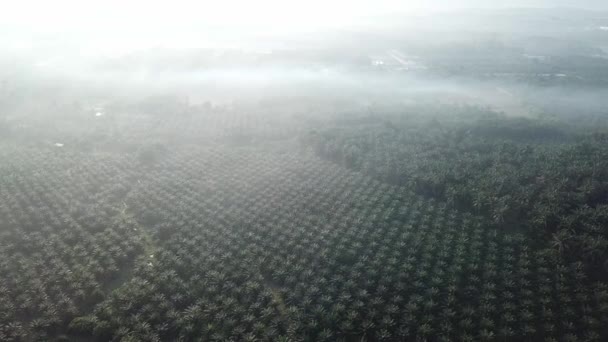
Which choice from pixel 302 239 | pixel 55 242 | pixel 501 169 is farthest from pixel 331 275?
pixel 501 169

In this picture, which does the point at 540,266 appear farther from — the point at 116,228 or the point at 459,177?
the point at 116,228

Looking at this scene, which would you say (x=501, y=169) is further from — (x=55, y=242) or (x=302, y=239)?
(x=55, y=242)

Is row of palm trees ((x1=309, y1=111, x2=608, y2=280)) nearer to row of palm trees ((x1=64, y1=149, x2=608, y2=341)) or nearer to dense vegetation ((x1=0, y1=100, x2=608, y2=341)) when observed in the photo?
dense vegetation ((x1=0, y1=100, x2=608, y2=341))

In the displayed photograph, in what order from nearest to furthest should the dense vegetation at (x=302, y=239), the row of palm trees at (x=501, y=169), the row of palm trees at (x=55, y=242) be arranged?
1. the dense vegetation at (x=302, y=239)
2. the row of palm trees at (x=55, y=242)
3. the row of palm trees at (x=501, y=169)

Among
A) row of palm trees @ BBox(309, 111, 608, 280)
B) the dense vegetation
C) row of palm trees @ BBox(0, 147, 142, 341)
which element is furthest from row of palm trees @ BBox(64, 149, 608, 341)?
row of palm trees @ BBox(309, 111, 608, 280)

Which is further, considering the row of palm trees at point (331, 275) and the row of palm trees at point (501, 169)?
the row of palm trees at point (501, 169)

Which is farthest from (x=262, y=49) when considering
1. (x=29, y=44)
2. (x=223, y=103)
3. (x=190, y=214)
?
(x=190, y=214)

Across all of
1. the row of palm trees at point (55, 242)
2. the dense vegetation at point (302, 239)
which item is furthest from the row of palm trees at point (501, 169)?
the row of palm trees at point (55, 242)

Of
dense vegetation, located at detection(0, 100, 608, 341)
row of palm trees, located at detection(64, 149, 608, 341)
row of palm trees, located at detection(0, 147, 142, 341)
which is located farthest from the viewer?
row of palm trees, located at detection(0, 147, 142, 341)

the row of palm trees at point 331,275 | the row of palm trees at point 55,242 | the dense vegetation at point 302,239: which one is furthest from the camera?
the row of palm trees at point 55,242

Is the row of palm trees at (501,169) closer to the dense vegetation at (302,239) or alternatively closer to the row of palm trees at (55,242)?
the dense vegetation at (302,239)
